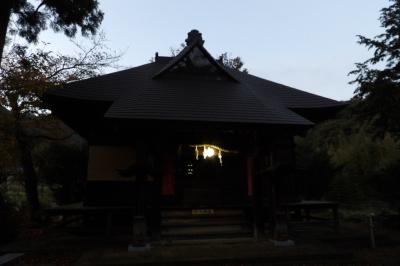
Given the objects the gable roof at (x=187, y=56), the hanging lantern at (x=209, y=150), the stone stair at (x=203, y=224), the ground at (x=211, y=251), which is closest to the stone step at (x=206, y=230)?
the stone stair at (x=203, y=224)

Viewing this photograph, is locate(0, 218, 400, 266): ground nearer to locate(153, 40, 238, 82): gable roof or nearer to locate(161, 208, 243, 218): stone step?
locate(161, 208, 243, 218): stone step

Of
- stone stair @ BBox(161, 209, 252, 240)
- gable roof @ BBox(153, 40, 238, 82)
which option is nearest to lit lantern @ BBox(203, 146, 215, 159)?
stone stair @ BBox(161, 209, 252, 240)

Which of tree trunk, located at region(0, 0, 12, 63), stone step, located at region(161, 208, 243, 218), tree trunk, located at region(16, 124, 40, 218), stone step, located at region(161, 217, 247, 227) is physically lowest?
stone step, located at region(161, 217, 247, 227)

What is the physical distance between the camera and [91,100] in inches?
374

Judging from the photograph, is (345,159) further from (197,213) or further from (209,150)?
(197,213)

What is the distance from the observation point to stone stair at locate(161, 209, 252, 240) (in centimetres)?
910

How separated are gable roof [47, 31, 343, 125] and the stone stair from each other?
2844 millimetres

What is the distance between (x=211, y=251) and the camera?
7.71m

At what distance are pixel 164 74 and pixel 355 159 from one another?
41.3 feet

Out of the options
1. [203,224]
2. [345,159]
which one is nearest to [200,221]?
[203,224]

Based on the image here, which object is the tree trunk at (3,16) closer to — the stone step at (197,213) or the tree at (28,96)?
the tree at (28,96)

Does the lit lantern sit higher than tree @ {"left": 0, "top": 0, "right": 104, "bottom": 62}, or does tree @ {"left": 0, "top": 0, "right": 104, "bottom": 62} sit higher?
tree @ {"left": 0, "top": 0, "right": 104, "bottom": 62}

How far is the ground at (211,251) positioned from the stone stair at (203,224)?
27 centimetres

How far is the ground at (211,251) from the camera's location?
7.16m
